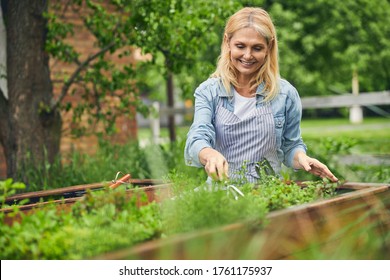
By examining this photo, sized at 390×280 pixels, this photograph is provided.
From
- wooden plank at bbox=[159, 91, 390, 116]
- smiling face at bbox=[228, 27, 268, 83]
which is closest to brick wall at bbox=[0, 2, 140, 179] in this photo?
wooden plank at bbox=[159, 91, 390, 116]

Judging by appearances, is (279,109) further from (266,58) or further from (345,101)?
(345,101)

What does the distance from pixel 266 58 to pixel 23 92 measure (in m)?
2.77

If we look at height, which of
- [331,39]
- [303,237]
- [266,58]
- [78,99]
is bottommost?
[303,237]

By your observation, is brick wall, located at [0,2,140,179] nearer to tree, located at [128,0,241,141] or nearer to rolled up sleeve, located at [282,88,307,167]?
tree, located at [128,0,241,141]

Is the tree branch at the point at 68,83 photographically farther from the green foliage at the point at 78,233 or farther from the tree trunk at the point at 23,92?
the green foliage at the point at 78,233

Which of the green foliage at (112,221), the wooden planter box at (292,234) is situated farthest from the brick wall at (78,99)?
the green foliage at (112,221)

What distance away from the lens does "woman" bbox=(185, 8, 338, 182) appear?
321cm

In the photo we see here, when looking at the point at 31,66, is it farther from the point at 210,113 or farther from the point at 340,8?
the point at 340,8

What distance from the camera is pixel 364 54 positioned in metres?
20.1

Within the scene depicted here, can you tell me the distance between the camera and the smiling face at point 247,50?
3.19 metres

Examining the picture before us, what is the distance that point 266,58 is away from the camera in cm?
334

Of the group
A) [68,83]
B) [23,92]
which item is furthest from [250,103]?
[68,83]

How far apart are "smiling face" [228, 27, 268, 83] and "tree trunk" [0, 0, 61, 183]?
263 centimetres
